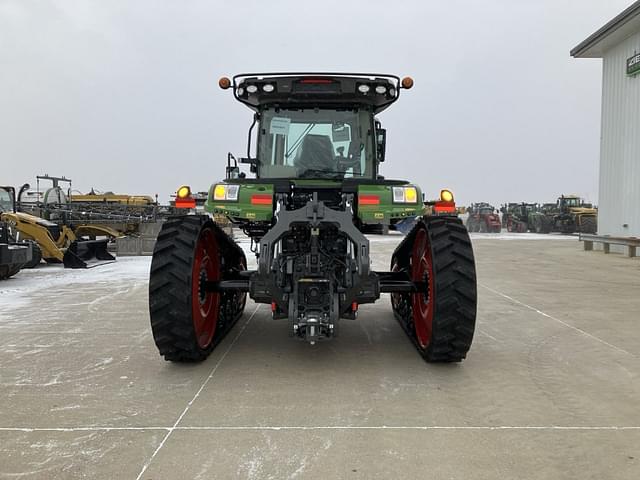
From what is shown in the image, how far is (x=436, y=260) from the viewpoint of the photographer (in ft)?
15.9

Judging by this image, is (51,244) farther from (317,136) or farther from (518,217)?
(518,217)

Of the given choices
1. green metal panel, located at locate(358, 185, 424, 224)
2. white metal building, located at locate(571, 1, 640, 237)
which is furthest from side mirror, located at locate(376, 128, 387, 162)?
white metal building, located at locate(571, 1, 640, 237)

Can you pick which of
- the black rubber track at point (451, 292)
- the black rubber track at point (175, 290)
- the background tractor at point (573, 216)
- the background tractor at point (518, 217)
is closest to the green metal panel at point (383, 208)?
the black rubber track at point (451, 292)

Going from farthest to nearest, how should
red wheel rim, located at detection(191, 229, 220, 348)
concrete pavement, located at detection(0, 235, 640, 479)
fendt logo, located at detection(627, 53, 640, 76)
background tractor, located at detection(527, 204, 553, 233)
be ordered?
background tractor, located at detection(527, 204, 553, 233) → fendt logo, located at detection(627, 53, 640, 76) → red wheel rim, located at detection(191, 229, 220, 348) → concrete pavement, located at detection(0, 235, 640, 479)

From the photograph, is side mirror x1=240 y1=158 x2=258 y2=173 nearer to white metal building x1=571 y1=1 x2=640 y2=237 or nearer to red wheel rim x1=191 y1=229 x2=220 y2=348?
red wheel rim x1=191 y1=229 x2=220 y2=348

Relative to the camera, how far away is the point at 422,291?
5.38m

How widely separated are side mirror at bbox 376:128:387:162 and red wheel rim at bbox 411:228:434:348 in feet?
3.20

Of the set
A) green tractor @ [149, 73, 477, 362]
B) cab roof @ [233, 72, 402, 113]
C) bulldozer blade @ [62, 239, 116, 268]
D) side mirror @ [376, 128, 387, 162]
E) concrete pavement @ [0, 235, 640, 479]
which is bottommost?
concrete pavement @ [0, 235, 640, 479]

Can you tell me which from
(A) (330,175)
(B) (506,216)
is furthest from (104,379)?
(B) (506,216)

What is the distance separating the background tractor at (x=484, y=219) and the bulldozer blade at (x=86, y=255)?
27.4m

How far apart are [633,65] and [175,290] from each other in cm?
1833

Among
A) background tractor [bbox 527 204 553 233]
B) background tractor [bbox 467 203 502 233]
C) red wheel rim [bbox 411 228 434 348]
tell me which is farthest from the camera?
background tractor [bbox 467 203 502 233]

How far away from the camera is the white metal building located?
17.7 metres

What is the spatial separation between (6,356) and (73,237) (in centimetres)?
1255
